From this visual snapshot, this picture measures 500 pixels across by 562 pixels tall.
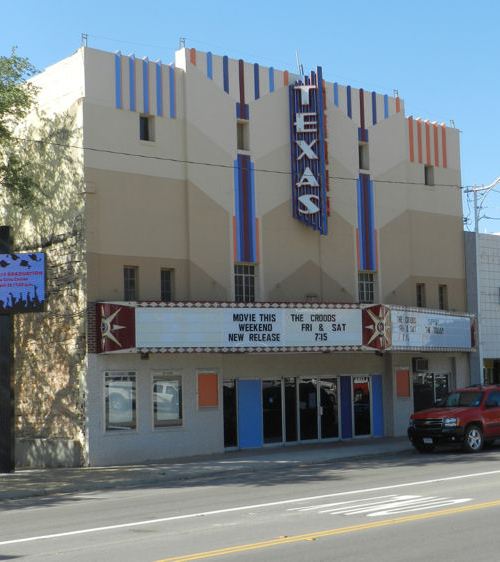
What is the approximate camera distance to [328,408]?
31266 mm

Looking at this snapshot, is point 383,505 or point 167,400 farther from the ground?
point 167,400

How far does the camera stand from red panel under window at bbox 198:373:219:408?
Answer: 2783cm

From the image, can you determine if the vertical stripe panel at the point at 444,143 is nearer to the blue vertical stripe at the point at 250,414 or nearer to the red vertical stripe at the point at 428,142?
the red vertical stripe at the point at 428,142

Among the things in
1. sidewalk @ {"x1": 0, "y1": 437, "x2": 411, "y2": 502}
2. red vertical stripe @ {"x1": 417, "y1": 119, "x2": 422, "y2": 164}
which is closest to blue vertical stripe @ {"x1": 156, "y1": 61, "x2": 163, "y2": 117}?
sidewalk @ {"x1": 0, "y1": 437, "x2": 411, "y2": 502}

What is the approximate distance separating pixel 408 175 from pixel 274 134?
6338 millimetres

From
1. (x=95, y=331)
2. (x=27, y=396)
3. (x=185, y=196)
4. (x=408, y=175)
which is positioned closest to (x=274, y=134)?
(x=185, y=196)

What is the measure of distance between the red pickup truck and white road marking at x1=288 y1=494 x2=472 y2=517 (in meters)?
→ 10.4

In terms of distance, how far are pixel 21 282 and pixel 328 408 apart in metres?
11.9

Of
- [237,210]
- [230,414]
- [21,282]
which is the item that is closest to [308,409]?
[230,414]

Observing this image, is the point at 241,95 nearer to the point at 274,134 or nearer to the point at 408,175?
the point at 274,134

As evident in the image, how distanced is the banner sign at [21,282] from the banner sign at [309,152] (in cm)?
933

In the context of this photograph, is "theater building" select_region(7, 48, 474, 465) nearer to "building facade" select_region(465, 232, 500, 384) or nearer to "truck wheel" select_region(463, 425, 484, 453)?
"building facade" select_region(465, 232, 500, 384)

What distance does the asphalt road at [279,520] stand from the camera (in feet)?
36.5

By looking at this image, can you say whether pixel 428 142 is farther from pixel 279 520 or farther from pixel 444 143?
pixel 279 520
